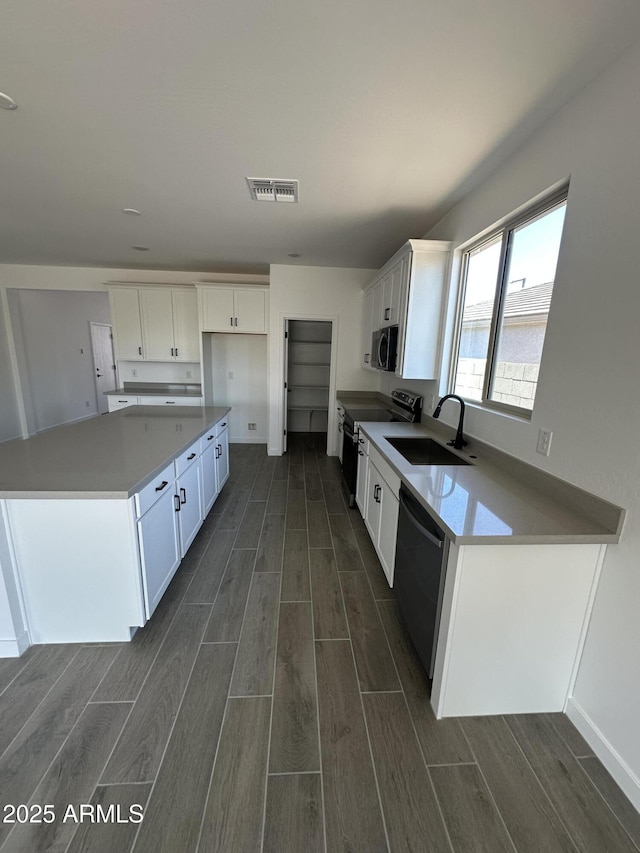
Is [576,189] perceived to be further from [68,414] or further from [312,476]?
[68,414]

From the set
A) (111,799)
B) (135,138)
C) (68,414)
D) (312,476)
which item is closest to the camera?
(111,799)

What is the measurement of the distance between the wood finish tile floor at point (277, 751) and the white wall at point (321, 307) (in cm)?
335

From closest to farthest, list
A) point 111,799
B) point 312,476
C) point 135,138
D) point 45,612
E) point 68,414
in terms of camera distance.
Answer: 1. point 111,799
2. point 45,612
3. point 135,138
4. point 312,476
5. point 68,414

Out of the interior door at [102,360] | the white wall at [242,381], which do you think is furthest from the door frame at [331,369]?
the interior door at [102,360]

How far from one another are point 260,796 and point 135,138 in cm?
310

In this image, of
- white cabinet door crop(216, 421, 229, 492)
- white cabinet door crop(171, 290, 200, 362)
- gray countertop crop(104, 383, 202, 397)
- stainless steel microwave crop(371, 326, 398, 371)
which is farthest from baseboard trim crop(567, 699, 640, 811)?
white cabinet door crop(171, 290, 200, 362)

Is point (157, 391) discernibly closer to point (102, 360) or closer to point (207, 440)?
point (207, 440)

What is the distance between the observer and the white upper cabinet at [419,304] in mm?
2648

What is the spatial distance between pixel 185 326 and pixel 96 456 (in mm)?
3502

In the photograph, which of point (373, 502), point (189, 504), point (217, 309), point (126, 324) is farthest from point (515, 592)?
point (126, 324)

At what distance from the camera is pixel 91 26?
1230mm

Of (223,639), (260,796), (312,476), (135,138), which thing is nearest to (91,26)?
(135,138)

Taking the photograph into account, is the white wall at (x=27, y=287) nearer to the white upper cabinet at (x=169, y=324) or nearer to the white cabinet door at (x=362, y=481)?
the white upper cabinet at (x=169, y=324)

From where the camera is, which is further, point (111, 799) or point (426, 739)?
point (426, 739)
